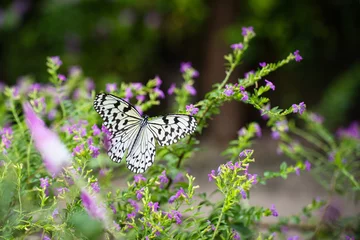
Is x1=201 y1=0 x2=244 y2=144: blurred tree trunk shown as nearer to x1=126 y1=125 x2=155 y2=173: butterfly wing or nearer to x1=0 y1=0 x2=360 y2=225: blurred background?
x1=0 y1=0 x2=360 y2=225: blurred background

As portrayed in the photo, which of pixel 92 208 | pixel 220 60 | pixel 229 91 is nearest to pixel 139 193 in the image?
pixel 92 208

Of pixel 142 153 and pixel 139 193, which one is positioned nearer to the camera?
pixel 139 193

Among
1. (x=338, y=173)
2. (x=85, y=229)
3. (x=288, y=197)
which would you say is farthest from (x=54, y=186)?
(x=288, y=197)

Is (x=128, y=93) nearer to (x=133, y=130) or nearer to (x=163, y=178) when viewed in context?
(x=133, y=130)

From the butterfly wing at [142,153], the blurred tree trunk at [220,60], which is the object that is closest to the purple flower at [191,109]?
the butterfly wing at [142,153]

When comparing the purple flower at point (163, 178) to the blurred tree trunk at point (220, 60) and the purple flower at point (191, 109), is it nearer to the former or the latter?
the purple flower at point (191, 109)

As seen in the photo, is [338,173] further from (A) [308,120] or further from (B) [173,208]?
(B) [173,208]

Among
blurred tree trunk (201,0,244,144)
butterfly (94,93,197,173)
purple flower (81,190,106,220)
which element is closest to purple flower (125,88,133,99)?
butterfly (94,93,197,173)
